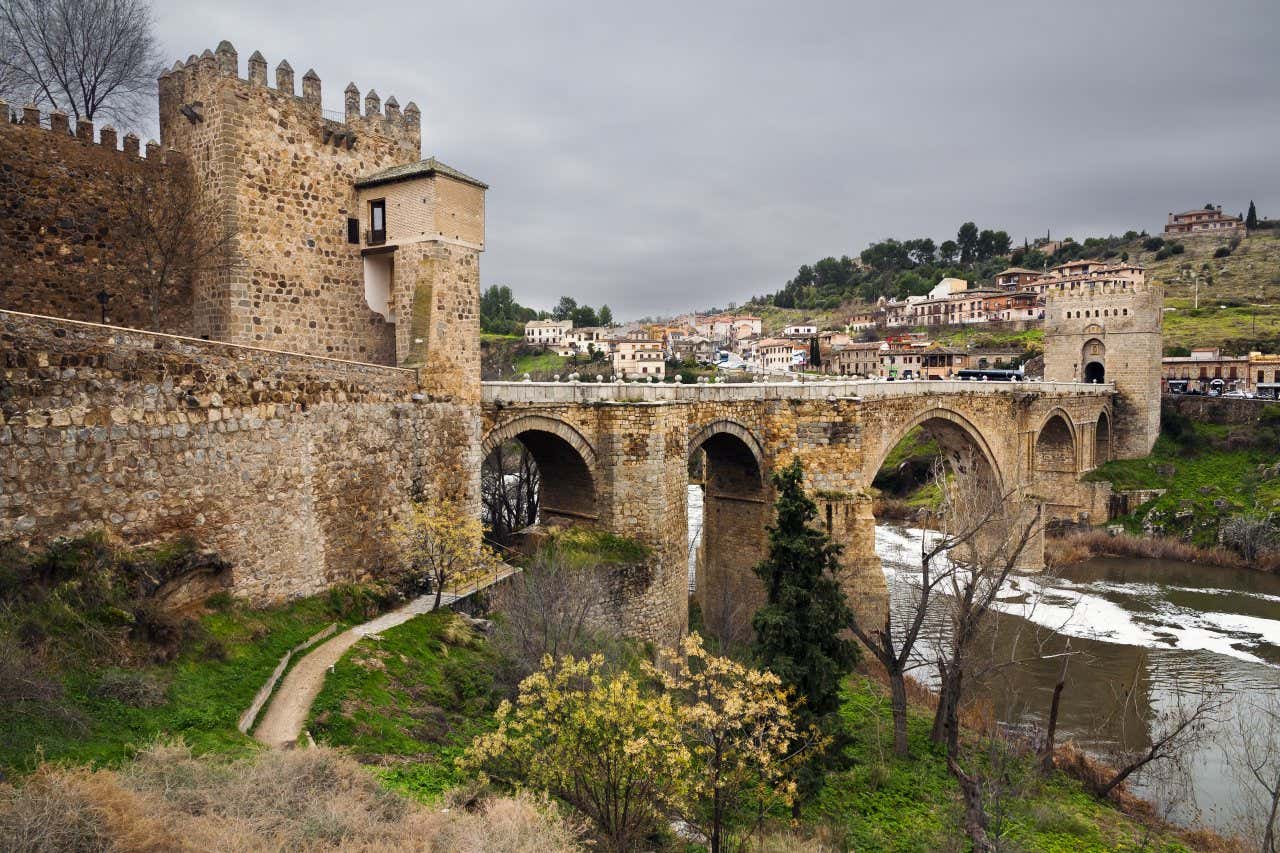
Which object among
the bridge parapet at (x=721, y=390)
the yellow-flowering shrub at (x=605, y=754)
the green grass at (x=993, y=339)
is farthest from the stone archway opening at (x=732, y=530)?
the green grass at (x=993, y=339)

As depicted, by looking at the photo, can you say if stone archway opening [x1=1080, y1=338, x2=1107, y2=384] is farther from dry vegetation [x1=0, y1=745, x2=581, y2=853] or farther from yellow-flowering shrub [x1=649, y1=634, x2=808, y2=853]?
dry vegetation [x1=0, y1=745, x2=581, y2=853]

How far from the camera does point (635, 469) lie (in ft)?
60.0

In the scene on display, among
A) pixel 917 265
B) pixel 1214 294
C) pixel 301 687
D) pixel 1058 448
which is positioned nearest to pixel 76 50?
pixel 301 687

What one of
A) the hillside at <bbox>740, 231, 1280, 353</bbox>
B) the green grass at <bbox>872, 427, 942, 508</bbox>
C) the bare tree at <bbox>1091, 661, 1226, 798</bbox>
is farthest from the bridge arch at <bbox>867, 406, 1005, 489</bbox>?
the hillside at <bbox>740, 231, 1280, 353</bbox>

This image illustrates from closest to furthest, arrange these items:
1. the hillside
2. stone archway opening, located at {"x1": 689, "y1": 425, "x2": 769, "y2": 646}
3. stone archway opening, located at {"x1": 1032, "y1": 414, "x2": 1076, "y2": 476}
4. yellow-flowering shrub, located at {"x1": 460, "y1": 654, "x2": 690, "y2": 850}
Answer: yellow-flowering shrub, located at {"x1": 460, "y1": 654, "x2": 690, "y2": 850}
stone archway opening, located at {"x1": 689, "y1": 425, "x2": 769, "y2": 646}
stone archway opening, located at {"x1": 1032, "y1": 414, "x2": 1076, "y2": 476}
the hillside

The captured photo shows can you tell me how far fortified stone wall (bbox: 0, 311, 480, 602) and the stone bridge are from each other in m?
2.85

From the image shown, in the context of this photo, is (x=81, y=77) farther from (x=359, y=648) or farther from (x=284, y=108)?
(x=359, y=648)

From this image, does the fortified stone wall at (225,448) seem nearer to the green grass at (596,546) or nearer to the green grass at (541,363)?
the green grass at (596,546)

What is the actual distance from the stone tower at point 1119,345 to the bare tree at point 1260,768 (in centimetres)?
2404

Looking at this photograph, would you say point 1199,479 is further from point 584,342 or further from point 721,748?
point 584,342

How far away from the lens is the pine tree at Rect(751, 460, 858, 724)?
13508mm

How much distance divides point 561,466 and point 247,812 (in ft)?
42.8

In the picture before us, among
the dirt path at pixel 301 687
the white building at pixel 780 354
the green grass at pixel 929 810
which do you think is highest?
the white building at pixel 780 354

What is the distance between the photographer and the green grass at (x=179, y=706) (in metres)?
6.76
